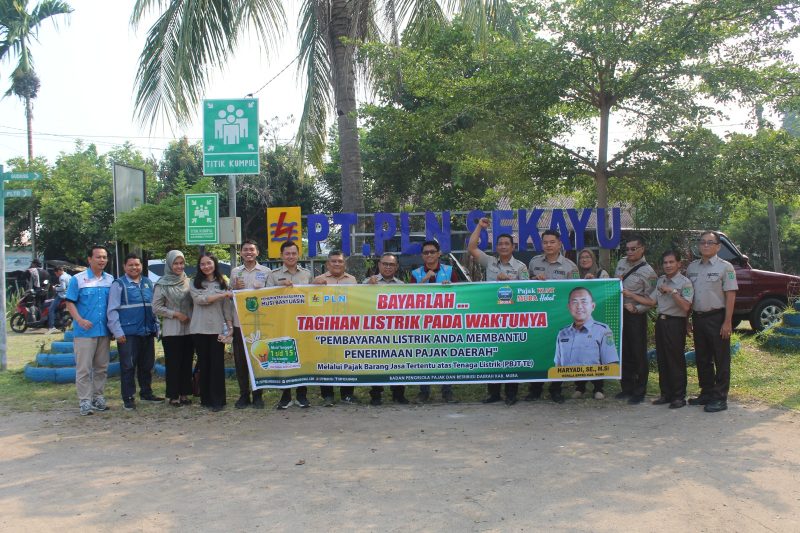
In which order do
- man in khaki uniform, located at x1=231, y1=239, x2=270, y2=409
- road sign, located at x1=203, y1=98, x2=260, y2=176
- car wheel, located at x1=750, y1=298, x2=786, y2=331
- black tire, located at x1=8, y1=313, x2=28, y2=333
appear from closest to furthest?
man in khaki uniform, located at x1=231, y1=239, x2=270, y2=409
road sign, located at x1=203, y1=98, x2=260, y2=176
car wheel, located at x1=750, y1=298, x2=786, y2=331
black tire, located at x1=8, y1=313, x2=28, y2=333

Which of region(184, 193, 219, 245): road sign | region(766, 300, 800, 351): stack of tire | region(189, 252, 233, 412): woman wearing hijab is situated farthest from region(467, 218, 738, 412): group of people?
region(766, 300, 800, 351): stack of tire

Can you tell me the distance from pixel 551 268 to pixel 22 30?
91.8 ft

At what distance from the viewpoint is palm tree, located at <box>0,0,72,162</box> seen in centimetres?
2750

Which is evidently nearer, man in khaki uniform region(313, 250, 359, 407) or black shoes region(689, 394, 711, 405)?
black shoes region(689, 394, 711, 405)

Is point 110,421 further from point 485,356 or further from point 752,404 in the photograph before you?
point 752,404

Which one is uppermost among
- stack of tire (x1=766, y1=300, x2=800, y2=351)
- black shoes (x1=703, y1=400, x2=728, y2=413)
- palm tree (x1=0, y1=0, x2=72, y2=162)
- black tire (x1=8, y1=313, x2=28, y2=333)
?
palm tree (x1=0, y1=0, x2=72, y2=162)

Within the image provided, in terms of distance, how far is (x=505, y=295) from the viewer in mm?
7055

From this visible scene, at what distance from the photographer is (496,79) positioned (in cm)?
883

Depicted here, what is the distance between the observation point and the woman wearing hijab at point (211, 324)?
23.1 ft

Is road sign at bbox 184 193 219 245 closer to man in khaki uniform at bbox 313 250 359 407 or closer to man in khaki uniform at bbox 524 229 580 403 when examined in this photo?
man in khaki uniform at bbox 313 250 359 407

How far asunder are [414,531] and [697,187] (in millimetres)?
6394

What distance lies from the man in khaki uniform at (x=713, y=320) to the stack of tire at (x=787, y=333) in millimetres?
4076

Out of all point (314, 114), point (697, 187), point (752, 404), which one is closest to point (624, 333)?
point (752, 404)

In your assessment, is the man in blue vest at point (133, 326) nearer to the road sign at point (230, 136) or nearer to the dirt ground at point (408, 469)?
the dirt ground at point (408, 469)
